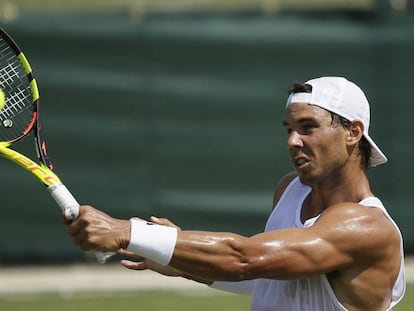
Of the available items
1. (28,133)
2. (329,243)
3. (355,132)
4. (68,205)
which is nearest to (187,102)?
(28,133)

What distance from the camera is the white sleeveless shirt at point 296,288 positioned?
4891 mm

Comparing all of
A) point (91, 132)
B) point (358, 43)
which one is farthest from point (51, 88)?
point (358, 43)

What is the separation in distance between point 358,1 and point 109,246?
8.76m

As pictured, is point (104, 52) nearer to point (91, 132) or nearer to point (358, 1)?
point (91, 132)

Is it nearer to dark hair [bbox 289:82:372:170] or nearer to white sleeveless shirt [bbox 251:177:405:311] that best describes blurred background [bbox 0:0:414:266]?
white sleeveless shirt [bbox 251:177:405:311]

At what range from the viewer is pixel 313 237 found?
4.73 meters

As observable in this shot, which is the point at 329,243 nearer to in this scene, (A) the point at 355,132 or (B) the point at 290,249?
(B) the point at 290,249

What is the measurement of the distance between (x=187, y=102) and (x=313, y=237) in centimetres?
689

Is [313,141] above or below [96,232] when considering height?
above

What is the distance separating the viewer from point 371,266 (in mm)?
4875

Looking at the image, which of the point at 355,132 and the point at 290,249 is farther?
the point at 355,132

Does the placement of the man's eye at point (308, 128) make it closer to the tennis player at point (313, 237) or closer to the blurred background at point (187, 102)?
the tennis player at point (313, 237)

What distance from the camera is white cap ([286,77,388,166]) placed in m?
4.99

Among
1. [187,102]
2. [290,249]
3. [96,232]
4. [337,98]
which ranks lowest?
[290,249]
